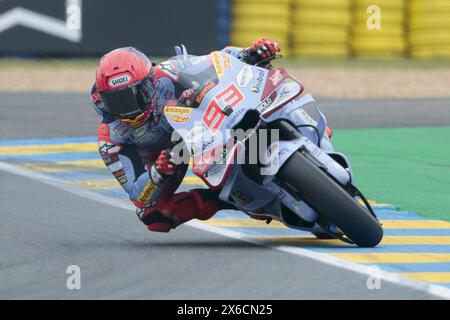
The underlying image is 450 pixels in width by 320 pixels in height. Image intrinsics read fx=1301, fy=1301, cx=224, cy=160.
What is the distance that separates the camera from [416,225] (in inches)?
369

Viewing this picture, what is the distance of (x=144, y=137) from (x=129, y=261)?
2.94ft

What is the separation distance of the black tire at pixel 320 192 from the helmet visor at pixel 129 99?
98 cm

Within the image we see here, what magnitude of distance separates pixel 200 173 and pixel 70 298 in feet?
4.41

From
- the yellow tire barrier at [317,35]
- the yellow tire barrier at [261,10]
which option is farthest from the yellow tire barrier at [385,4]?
the yellow tire barrier at [261,10]

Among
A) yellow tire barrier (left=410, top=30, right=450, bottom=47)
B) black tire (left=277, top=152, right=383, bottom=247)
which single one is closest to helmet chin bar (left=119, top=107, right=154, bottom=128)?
black tire (left=277, top=152, right=383, bottom=247)

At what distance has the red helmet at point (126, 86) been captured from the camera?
8.04 m

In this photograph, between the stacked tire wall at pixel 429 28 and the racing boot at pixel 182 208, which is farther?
the stacked tire wall at pixel 429 28

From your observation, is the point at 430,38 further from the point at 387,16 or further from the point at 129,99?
the point at 129,99

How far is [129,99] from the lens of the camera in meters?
8.05

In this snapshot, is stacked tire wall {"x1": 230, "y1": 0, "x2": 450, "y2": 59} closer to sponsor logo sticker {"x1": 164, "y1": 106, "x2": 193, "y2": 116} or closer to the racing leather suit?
the racing leather suit

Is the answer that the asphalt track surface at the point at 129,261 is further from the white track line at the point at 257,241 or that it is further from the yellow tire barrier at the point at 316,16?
the yellow tire barrier at the point at 316,16

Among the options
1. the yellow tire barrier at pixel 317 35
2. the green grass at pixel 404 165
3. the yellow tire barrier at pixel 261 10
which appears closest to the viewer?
the green grass at pixel 404 165

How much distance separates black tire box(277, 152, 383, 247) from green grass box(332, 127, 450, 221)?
2.07 metres
